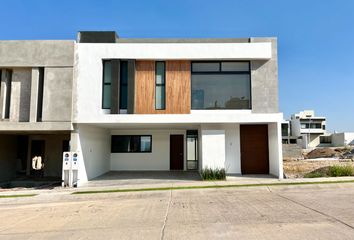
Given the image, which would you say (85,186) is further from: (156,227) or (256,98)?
(256,98)

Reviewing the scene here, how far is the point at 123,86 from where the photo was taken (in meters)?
14.6

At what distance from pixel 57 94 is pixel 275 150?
36.2 feet

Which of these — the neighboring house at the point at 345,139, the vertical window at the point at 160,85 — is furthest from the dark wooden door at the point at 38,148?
the neighboring house at the point at 345,139

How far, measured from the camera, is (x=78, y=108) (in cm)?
1338

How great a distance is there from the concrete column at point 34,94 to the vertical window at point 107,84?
121 inches

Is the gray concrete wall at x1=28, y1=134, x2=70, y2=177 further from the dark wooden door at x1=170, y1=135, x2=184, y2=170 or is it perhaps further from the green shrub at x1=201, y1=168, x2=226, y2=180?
the green shrub at x1=201, y1=168, x2=226, y2=180

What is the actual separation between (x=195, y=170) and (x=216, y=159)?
4.30 meters

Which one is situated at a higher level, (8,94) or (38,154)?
(8,94)

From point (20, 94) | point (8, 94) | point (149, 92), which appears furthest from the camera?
point (149, 92)

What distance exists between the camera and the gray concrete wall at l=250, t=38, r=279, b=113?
1441 centimetres

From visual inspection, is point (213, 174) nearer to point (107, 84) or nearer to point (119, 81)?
point (119, 81)

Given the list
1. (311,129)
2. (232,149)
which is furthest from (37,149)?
(311,129)

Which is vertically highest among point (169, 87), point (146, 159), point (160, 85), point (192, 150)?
point (160, 85)

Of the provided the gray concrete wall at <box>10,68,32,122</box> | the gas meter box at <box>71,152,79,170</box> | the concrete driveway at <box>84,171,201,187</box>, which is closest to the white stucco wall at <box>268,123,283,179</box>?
the concrete driveway at <box>84,171,201,187</box>
